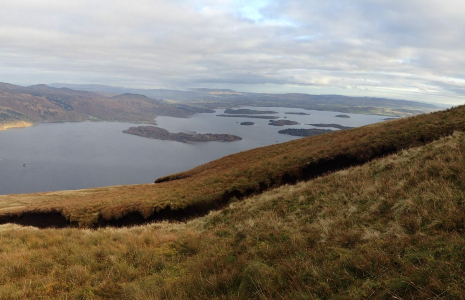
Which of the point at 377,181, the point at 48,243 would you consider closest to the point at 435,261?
the point at 377,181

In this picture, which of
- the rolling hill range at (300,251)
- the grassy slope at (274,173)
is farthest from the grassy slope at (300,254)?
the grassy slope at (274,173)

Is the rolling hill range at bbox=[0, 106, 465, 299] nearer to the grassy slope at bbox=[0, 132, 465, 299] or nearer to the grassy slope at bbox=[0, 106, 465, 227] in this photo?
the grassy slope at bbox=[0, 132, 465, 299]

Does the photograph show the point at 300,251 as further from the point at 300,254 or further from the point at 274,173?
the point at 274,173

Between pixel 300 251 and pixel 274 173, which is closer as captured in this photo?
pixel 300 251

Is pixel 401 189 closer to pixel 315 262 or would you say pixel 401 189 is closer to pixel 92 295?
pixel 315 262

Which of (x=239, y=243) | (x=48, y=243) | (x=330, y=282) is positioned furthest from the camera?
(x=48, y=243)

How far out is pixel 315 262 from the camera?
216 inches

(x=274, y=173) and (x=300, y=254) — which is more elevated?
(x=300, y=254)

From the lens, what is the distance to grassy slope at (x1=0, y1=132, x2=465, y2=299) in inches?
171

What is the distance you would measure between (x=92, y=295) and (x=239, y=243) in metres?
4.39

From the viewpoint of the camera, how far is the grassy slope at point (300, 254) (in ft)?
14.3

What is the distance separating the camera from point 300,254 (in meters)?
6.11

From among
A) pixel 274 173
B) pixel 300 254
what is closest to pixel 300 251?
pixel 300 254

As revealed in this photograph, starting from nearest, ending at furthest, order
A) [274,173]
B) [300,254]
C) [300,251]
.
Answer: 1. [300,254]
2. [300,251]
3. [274,173]
